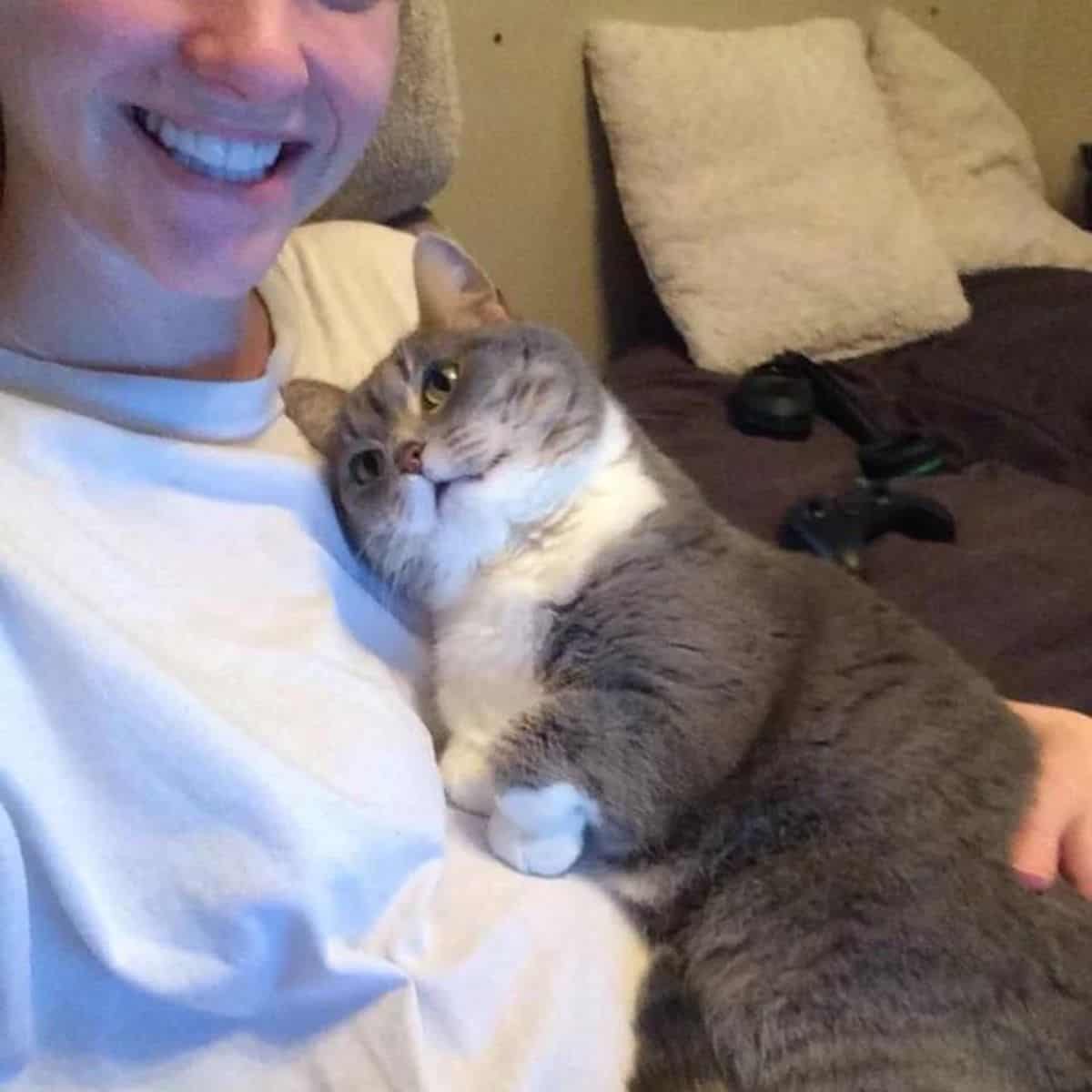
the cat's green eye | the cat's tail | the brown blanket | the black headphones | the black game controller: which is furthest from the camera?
the black headphones

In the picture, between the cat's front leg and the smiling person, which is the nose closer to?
the smiling person

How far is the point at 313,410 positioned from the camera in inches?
41.7

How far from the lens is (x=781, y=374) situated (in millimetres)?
2107

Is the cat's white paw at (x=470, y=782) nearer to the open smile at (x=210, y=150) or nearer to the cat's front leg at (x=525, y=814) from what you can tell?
the cat's front leg at (x=525, y=814)

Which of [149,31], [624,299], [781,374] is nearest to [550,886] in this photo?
[149,31]

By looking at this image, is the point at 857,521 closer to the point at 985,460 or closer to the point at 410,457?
the point at 985,460

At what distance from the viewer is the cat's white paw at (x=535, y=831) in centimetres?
89

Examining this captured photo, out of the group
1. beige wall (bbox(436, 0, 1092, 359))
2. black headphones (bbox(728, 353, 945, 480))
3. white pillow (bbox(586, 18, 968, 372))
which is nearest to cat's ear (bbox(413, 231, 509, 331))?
black headphones (bbox(728, 353, 945, 480))

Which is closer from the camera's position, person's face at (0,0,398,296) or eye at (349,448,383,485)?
person's face at (0,0,398,296)

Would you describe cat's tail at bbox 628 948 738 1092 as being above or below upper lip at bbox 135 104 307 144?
below

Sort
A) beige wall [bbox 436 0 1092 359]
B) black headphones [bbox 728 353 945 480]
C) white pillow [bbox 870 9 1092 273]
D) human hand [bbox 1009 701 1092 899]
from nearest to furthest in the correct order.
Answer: human hand [bbox 1009 701 1092 899]
black headphones [bbox 728 353 945 480]
beige wall [bbox 436 0 1092 359]
white pillow [bbox 870 9 1092 273]

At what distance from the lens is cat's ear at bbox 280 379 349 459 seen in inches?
41.0

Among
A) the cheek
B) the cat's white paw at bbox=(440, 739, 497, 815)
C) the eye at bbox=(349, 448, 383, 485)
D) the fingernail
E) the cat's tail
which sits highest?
the cheek

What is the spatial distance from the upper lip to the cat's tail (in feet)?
1.87
